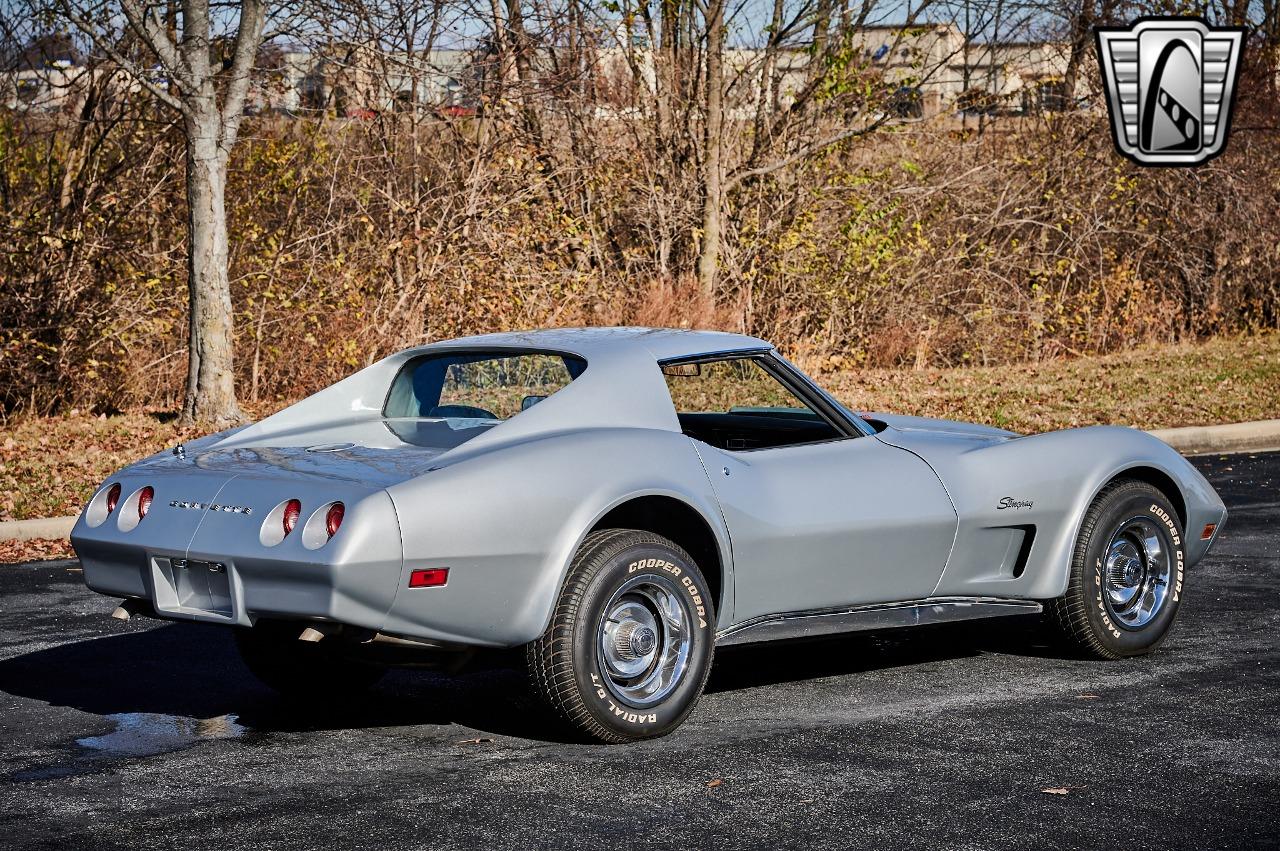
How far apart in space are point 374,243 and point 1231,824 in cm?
1506

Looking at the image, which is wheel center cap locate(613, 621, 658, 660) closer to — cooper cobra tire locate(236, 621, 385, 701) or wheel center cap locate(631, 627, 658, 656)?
wheel center cap locate(631, 627, 658, 656)

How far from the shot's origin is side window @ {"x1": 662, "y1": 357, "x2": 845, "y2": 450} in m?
6.32

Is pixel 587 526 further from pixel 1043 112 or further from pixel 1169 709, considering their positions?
pixel 1043 112

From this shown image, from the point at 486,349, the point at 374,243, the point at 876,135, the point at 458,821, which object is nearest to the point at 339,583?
the point at 458,821

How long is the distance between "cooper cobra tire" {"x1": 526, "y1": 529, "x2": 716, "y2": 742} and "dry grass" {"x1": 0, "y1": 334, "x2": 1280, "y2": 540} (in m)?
6.86

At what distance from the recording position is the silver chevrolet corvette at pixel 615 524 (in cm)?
511

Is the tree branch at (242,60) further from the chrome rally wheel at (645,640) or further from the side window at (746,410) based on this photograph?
the chrome rally wheel at (645,640)

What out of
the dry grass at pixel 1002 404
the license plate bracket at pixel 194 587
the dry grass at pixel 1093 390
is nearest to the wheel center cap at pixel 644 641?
the license plate bracket at pixel 194 587

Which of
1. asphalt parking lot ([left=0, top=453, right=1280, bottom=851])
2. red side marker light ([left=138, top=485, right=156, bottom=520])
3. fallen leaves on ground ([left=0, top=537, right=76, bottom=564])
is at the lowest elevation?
fallen leaves on ground ([left=0, top=537, right=76, bottom=564])

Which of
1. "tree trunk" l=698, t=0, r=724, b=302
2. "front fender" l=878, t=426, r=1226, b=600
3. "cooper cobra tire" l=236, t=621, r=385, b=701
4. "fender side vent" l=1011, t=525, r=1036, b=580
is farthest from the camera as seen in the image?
"tree trunk" l=698, t=0, r=724, b=302

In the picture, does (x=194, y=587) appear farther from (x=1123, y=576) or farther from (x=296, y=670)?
(x=1123, y=576)

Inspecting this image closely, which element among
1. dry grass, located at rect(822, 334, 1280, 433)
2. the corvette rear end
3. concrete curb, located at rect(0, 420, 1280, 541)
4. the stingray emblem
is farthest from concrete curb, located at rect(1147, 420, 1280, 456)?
the corvette rear end

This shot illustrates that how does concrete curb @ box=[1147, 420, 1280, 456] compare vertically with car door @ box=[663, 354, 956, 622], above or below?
below

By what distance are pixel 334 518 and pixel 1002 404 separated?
43.1 feet
